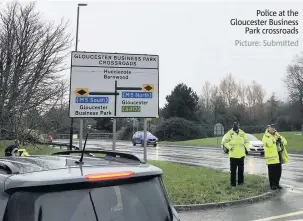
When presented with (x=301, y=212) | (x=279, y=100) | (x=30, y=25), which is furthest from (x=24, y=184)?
(x=279, y=100)

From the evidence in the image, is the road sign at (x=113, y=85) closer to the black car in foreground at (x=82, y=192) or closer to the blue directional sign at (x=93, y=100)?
the blue directional sign at (x=93, y=100)

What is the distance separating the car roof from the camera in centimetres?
230

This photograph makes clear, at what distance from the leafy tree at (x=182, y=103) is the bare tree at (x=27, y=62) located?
1317 inches

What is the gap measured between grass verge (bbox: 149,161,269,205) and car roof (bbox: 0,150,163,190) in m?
5.97

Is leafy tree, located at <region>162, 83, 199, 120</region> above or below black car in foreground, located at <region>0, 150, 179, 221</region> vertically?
above

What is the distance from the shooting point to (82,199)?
237 cm

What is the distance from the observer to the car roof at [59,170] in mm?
2304

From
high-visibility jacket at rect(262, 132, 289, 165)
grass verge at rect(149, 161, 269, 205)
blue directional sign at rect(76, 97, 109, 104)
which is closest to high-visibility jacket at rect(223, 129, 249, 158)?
high-visibility jacket at rect(262, 132, 289, 165)

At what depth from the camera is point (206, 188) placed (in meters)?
10.2

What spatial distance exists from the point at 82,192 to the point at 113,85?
9086mm

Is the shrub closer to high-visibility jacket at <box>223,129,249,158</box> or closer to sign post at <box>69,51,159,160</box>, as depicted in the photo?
sign post at <box>69,51,159,160</box>

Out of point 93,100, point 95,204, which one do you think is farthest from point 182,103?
point 95,204

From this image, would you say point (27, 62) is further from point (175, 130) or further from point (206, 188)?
point (175, 130)

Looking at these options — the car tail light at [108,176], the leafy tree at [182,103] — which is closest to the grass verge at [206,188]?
the car tail light at [108,176]
